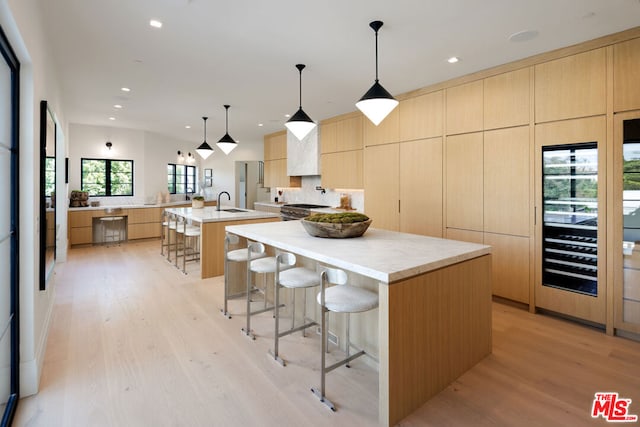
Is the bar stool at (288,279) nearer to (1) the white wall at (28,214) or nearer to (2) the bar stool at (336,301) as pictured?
(2) the bar stool at (336,301)

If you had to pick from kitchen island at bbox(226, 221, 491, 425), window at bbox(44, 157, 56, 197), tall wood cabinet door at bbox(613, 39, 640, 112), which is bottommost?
kitchen island at bbox(226, 221, 491, 425)

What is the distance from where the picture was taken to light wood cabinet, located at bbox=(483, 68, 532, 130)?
11.9ft

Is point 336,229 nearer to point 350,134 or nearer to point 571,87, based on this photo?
point 571,87

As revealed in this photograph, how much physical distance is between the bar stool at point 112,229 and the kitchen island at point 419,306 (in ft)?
21.4

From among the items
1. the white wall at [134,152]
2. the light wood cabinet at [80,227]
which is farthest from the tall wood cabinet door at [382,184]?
the light wood cabinet at [80,227]

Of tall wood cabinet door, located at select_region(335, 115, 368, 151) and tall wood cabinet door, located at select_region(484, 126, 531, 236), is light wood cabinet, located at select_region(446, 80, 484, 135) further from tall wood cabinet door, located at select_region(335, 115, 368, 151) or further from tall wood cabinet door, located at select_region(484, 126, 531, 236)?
tall wood cabinet door, located at select_region(335, 115, 368, 151)

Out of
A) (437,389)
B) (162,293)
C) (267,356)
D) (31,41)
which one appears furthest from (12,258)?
(437,389)

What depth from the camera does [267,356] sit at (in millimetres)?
2639

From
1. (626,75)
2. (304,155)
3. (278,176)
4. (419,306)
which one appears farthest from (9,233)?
(278,176)

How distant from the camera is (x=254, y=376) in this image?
2363mm

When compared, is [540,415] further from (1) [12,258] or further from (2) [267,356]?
(1) [12,258]

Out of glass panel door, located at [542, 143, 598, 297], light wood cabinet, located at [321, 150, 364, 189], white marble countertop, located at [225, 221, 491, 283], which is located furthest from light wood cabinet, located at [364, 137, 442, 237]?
white marble countertop, located at [225, 221, 491, 283]

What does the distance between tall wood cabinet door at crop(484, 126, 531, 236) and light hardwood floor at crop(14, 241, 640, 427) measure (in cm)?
99

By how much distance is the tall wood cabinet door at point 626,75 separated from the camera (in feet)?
9.57
